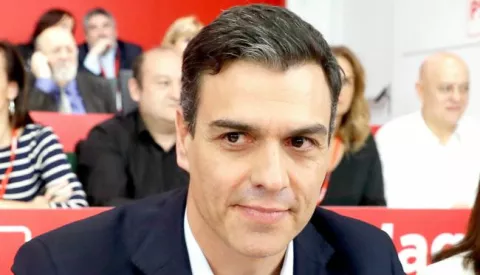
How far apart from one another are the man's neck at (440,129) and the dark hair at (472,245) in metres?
1.86

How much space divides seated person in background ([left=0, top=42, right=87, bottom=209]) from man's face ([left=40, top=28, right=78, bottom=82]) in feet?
5.80

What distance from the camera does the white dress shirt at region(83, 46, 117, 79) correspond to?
5.84 metres

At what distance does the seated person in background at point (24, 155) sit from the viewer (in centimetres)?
288

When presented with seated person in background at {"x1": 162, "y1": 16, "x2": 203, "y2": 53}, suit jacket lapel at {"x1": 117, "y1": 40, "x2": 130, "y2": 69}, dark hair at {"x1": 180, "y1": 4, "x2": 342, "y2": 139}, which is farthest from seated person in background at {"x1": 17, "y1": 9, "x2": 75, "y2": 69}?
dark hair at {"x1": 180, "y1": 4, "x2": 342, "y2": 139}

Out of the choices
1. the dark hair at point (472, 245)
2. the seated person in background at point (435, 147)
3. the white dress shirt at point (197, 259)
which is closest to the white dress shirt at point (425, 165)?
the seated person in background at point (435, 147)

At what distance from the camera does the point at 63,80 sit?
483 centimetres

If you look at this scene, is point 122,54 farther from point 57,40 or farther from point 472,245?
point 472,245

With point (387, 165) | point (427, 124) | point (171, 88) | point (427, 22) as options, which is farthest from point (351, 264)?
point (427, 22)

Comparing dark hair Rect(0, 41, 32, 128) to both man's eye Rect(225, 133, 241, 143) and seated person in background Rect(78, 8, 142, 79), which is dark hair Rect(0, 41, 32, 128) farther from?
seated person in background Rect(78, 8, 142, 79)

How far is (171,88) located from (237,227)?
2.32 meters

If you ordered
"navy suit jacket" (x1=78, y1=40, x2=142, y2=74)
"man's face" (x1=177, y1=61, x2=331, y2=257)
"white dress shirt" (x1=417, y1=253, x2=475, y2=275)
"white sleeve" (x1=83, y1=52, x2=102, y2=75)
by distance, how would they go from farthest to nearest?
"navy suit jacket" (x1=78, y1=40, x2=142, y2=74)
"white sleeve" (x1=83, y1=52, x2=102, y2=75)
"white dress shirt" (x1=417, y1=253, x2=475, y2=275)
"man's face" (x1=177, y1=61, x2=331, y2=257)

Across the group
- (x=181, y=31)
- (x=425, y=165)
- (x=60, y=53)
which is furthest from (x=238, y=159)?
(x=60, y=53)

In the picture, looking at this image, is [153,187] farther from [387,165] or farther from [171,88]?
[387,165]

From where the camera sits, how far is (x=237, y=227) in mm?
1205
